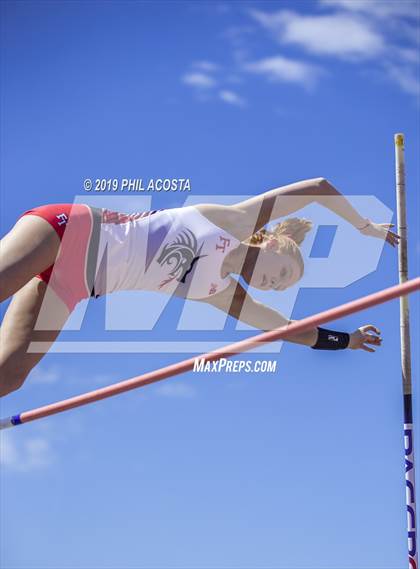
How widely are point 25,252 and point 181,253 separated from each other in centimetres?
105

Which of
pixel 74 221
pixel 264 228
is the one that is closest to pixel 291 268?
pixel 264 228

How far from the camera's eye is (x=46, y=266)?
639 cm

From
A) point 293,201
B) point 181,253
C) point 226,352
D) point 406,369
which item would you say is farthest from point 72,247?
point 406,369

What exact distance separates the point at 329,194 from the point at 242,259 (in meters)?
0.72

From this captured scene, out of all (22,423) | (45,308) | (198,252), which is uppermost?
(198,252)

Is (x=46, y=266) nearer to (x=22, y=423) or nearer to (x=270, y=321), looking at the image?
(x=22, y=423)

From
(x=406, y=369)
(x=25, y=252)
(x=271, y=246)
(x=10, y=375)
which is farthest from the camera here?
Answer: (x=406, y=369)

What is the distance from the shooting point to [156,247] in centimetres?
670

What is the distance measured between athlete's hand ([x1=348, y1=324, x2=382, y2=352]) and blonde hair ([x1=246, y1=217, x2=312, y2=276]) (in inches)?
29.8

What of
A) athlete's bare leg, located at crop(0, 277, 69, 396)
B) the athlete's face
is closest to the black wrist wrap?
the athlete's face

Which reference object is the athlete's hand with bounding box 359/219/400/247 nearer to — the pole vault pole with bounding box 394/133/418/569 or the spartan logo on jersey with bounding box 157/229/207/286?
the spartan logo on jersey with bounding box 157/229/207/286

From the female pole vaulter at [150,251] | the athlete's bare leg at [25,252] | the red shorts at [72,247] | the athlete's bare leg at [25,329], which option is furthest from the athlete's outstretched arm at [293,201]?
the athlete's bare leg at [25,329]

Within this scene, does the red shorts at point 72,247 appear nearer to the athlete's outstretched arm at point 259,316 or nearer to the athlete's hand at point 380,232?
the athlete's outstretched arm at point 259,316

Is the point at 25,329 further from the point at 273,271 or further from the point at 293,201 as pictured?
the point at 293,201
